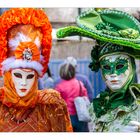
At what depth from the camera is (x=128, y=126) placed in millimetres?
6172

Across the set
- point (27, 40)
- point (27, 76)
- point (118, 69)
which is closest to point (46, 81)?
point (27, 76)

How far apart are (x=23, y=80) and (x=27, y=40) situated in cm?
22

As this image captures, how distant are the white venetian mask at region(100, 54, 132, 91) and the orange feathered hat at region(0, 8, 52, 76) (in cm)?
35

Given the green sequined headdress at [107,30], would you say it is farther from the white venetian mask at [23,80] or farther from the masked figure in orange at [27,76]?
the white venetian mask at [23,80]

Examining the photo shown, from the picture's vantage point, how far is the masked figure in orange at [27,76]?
20.2ft

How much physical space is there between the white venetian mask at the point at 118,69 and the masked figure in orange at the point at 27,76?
31 cm

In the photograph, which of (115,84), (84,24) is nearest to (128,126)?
(115,84)

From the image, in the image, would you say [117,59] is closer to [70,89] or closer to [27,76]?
[70,89]

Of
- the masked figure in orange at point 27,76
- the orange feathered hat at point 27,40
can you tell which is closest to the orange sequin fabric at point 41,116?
the masked figure in orange at point 27,76

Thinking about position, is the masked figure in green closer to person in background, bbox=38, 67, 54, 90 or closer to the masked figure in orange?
the masked figure in orange

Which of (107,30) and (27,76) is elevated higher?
(107,30)

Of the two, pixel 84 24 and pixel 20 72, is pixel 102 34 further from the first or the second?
pixel 20 72

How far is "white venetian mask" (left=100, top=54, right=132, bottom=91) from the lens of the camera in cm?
616

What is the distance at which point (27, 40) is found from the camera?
6176mm
